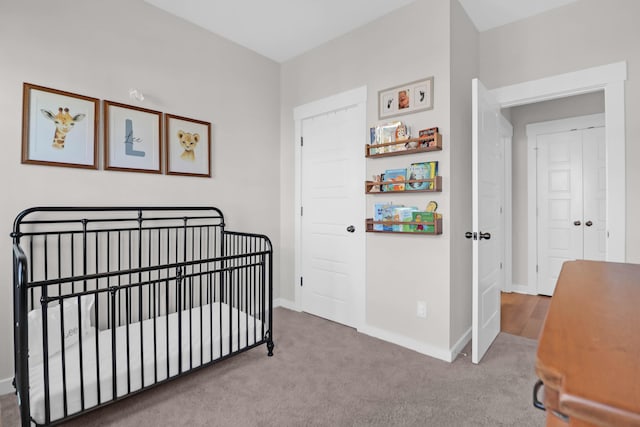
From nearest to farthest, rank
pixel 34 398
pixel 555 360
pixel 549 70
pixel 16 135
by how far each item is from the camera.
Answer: pixel 555 360, pixel 34 398, pixel 16 135, pixel 549 70

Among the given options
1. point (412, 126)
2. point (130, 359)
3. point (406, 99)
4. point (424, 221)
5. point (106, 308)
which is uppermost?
point (406, 99)

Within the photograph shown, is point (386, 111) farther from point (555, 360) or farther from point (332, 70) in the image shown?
point (555, 360)

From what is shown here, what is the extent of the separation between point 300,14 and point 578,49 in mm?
2123

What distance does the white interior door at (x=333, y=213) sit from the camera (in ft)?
9.66

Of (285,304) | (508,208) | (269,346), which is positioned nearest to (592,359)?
(269,346)

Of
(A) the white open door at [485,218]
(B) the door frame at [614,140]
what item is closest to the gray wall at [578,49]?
(B) the door frame at [614,140]

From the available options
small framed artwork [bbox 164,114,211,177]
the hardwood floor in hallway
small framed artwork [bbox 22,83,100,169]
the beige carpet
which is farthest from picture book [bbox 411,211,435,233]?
small framed artwork [bbox 22,83,100,169]

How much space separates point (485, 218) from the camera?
2.44 m

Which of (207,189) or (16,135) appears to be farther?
(207,189)

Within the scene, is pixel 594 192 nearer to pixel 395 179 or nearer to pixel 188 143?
pixel 395 179

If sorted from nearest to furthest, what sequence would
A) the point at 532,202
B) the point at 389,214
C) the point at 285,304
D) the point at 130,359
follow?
the point at 130,359, the point at 389,214, the point at 285,304, the point at 532,202

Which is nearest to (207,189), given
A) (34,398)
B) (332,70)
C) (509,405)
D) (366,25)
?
(332,70)

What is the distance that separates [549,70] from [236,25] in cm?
257

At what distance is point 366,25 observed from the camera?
9.28 feet
